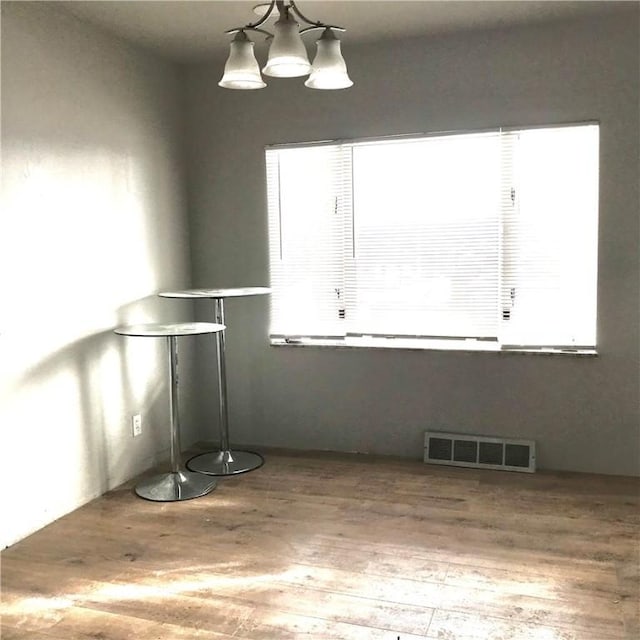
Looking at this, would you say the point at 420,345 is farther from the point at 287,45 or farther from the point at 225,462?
the point at 287,45

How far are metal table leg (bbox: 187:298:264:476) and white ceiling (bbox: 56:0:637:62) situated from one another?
1406 millimetres

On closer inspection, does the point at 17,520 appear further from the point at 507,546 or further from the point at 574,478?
the point at 574,478

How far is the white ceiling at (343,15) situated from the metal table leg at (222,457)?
55.4 inches

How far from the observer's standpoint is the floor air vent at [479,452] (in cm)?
376

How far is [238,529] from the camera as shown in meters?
3.06

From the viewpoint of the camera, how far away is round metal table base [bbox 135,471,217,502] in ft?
11.3

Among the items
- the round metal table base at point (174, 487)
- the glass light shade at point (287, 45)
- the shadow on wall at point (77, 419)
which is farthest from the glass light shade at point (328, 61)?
the round metal table base at point (174, 487)

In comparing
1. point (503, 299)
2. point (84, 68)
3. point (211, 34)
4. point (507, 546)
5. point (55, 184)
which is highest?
point (211, 34)

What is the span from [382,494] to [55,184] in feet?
7.04

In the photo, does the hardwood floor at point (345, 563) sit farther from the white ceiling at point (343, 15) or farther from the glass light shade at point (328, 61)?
the white ceiling at point (343, 15)

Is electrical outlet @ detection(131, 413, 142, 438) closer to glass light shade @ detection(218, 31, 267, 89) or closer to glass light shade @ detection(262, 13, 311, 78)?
glass light shade @ detection(218, 31, 267, 89)

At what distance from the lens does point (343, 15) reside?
339 cm

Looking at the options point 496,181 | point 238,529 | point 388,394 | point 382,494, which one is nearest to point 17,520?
point 238,529

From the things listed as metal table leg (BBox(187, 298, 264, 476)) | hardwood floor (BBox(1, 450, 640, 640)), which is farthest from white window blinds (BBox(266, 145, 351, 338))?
hardwood floor (BBox(1, 450, 640, 640))
